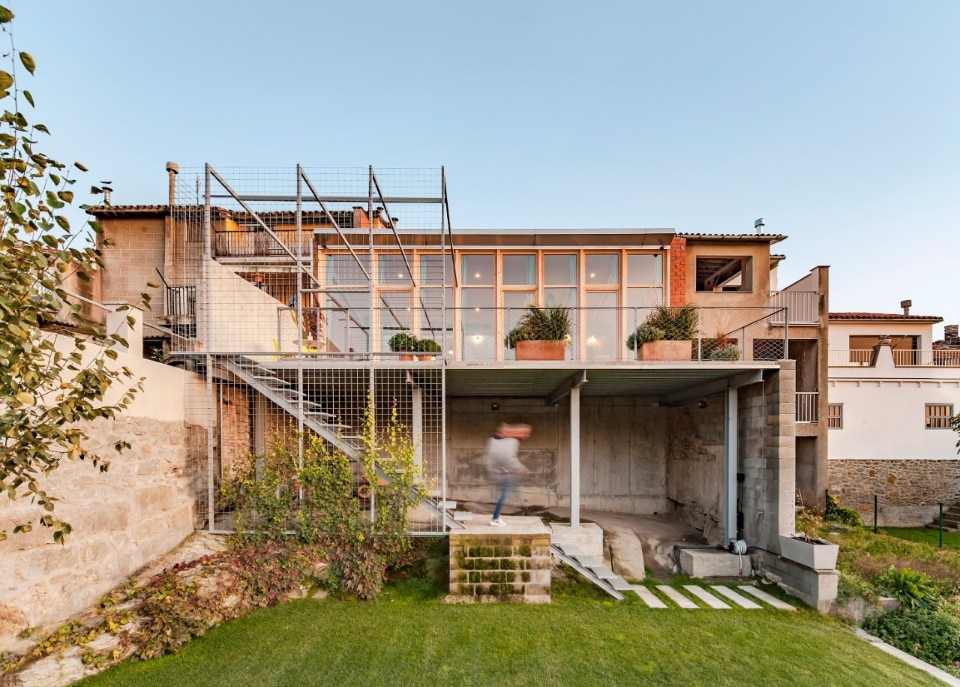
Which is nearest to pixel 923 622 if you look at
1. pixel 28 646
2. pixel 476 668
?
pixel 476 668

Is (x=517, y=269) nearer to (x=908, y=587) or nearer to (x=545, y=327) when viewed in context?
(x=545, y=327)

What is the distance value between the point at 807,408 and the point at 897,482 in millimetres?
5602

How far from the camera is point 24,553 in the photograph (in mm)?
4062

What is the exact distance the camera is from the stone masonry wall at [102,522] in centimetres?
→ 402

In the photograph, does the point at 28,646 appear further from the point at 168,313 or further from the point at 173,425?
the point at 168,313

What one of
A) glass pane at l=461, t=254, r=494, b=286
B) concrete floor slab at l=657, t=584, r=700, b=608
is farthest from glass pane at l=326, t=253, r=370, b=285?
concrete floor slab at l=657, t=584, r=700, b=608

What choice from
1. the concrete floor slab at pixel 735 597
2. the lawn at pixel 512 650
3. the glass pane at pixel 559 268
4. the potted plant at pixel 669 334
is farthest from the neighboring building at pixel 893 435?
the lawn at pixel 512 650

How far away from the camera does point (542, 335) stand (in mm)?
7719

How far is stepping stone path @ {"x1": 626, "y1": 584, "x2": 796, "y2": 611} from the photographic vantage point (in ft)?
20.4

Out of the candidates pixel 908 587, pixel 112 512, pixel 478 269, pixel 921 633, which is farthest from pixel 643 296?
pixel 112 512

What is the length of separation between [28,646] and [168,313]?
9.15m

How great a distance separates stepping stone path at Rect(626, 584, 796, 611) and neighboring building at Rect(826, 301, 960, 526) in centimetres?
1107

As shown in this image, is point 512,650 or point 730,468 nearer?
point 512,650

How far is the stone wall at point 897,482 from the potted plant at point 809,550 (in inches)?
397
